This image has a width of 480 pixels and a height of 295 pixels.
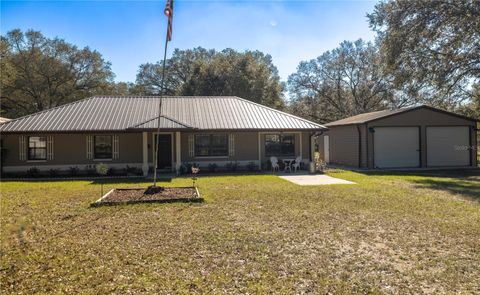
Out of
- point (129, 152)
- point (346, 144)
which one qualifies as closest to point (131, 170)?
point (129, 152)

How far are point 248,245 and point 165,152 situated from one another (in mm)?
13425

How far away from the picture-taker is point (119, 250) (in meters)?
5.95

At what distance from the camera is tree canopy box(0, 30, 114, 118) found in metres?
35.6

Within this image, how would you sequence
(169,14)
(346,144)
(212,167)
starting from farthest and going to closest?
(346,144) < (212,167) < (169,14)

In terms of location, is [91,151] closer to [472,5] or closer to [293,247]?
[293,247]

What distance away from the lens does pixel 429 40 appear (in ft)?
59.8

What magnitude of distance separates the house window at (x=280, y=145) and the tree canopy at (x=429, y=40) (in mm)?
6792

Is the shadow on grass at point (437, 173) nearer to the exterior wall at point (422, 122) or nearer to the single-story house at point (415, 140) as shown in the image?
the single-story house at point (415, 140)

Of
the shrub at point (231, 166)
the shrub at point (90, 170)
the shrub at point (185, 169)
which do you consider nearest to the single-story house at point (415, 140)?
the shrub at point (231, 166)

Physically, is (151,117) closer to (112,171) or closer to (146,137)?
(146,137)

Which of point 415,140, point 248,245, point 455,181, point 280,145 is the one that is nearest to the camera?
point 248,245

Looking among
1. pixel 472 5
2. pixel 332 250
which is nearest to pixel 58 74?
pixel 472 5

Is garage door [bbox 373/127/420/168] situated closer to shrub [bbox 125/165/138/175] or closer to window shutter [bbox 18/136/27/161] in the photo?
shrub [bbox 125/165/138/175]

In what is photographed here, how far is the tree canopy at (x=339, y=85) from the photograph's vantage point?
41844 millimetres
